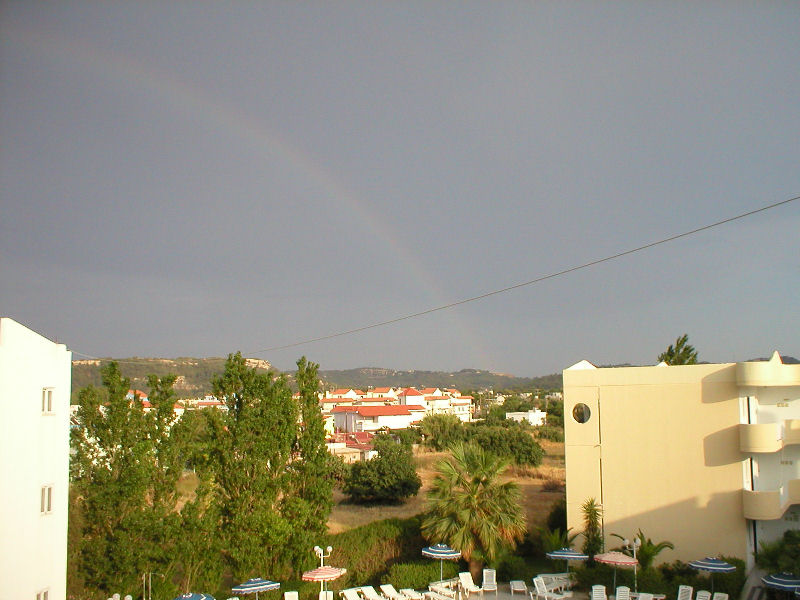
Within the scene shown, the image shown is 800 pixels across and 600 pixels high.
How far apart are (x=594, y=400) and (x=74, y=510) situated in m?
16.4

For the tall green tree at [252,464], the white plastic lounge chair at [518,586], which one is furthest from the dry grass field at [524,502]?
the tall green tree at [252,464]

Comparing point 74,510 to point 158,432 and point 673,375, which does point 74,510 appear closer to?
point 158,432

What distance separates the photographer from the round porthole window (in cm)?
2317

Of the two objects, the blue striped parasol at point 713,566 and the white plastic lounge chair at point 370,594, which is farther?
the white plastic lounge chair at point 370,594

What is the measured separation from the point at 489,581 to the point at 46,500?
1238cm

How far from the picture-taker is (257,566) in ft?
67.4

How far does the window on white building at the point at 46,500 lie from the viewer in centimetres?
1437

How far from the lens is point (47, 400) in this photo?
14734 millimetres

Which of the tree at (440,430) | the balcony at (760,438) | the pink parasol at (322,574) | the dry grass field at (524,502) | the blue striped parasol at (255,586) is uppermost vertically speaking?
the balcony at (760,438)

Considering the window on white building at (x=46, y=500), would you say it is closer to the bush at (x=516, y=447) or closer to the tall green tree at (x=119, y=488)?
the tall green tree at (x=119, y=488)

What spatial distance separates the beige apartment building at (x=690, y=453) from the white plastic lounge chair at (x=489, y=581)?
13.5 feet

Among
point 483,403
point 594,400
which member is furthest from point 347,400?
point 594,400

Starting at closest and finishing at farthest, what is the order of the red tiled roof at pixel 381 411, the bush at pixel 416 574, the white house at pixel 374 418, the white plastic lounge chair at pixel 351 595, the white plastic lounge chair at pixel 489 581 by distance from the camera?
the white plastic lounge chair at pixel 351 595
the white plastic lounge chair at pixel 489 581
the bush at pixel 416 574
the white house at pixel 374 418
the red tiled roof at pixel 381 411

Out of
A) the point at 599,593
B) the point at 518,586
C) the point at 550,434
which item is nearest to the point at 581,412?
the point at 518,586
